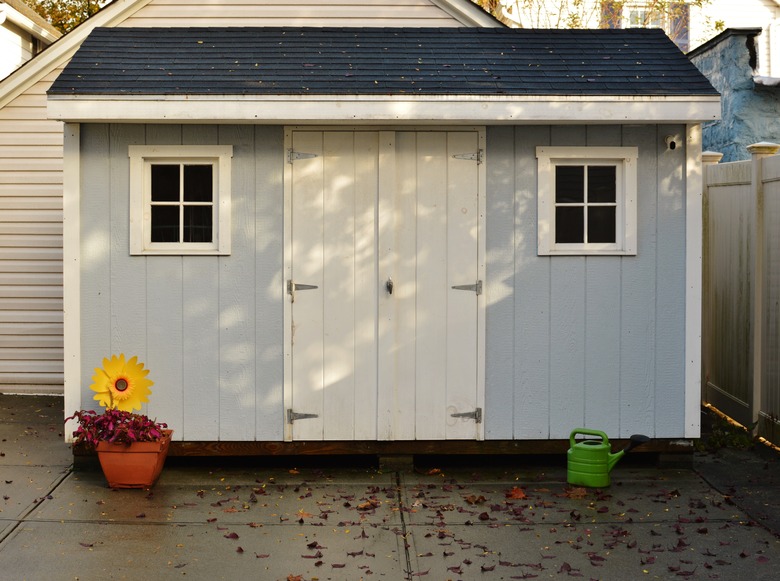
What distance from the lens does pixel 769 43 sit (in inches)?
622

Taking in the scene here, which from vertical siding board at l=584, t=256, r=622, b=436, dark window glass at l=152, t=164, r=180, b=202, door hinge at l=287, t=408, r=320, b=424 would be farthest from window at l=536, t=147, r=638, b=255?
dark window glass at l=152, t=164, r=180, b=202

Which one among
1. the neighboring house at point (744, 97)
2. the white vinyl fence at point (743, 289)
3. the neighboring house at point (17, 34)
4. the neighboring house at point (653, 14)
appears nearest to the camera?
the white vinyl fence at point (743, 289)

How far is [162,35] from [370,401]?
10.5ft

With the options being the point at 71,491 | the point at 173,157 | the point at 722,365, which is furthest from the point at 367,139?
the point at 722,365

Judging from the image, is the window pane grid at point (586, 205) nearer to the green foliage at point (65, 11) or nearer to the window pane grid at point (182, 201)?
the window pane grid at point (182, 201)

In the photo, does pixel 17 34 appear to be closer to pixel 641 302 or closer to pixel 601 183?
pixel 601 183

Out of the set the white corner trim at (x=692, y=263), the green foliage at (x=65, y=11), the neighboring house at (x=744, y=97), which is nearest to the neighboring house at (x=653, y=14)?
the neighboring house at (x=744, y=97)

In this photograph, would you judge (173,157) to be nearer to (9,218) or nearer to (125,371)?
(125,371)

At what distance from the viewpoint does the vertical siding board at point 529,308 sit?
23.7 feet

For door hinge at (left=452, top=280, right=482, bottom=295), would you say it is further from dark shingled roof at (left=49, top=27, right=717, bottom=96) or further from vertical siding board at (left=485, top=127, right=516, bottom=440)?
dark shingled roof at (left=49, top=27, right=717, bottom=96)

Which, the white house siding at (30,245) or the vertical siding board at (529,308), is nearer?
the vertical siding board at (529,308)

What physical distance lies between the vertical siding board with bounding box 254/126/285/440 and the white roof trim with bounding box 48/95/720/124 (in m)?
0.38

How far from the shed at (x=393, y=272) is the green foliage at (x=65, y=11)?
15277 mm

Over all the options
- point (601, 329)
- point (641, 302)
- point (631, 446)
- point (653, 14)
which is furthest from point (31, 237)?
point (653, 14)
